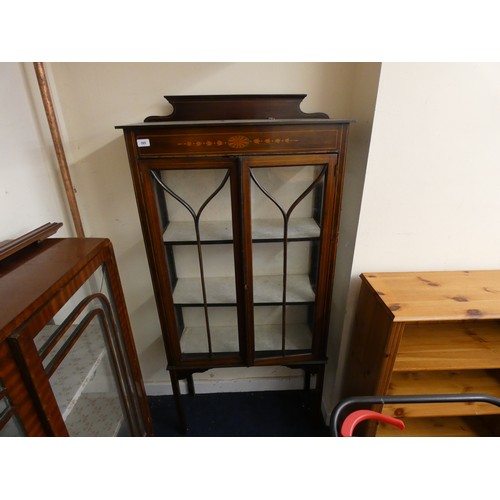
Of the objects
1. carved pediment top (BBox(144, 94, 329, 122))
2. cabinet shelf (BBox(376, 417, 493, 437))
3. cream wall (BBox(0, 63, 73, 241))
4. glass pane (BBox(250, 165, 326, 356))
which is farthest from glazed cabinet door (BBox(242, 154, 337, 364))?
cream wall (BBox(0, 63, 73, 241))

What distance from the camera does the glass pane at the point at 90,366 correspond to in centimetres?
68

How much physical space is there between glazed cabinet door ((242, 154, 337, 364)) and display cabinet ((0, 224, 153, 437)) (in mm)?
539

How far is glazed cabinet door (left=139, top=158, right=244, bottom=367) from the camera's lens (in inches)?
41.7

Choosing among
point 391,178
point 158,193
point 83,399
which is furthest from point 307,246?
point 83,399

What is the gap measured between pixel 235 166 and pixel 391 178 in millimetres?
609

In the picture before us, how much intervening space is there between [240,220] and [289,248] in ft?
1.32

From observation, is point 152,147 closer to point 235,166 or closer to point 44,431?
point 235,166

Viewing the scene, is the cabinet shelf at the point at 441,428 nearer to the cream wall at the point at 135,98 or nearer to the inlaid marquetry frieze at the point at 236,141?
the cream wall at the point at 135,98

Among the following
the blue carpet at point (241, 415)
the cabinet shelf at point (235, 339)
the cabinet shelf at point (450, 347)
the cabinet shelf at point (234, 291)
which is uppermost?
the cabinet shelf at point (234, 291)

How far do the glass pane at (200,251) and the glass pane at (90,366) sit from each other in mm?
373

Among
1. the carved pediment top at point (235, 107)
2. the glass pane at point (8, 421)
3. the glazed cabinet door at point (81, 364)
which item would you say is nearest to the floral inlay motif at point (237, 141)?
the carved pediment top at point (235, 107)

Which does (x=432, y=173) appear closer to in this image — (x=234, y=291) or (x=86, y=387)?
(x=234, y=291)

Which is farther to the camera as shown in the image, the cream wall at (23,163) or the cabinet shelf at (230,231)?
the cabinet shelf at (230,231)

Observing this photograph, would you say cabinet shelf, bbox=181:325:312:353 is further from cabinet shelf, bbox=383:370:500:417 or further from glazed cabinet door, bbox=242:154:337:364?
cabinet shelf, bbox=383:370:500:417
